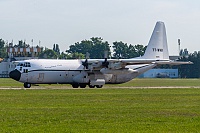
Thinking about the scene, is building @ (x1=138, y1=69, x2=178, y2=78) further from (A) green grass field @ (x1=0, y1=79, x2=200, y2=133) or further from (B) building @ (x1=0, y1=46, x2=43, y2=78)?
(A) green grass field @ (x1=0, y1=79, x2=200, y2=133)

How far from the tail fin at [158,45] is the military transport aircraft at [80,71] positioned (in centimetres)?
392

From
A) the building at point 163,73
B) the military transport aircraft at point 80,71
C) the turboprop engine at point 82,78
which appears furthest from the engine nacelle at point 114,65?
the building at point 163,73

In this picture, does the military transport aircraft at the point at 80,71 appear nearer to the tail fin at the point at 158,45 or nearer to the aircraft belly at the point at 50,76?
the aircraft belly at the point at 50,76

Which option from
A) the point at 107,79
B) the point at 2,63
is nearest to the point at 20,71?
the point at 107,79

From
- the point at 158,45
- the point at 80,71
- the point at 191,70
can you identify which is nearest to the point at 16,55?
the point at 191,70

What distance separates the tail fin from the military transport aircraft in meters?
3.92

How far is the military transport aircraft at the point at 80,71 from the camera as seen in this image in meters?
60.5

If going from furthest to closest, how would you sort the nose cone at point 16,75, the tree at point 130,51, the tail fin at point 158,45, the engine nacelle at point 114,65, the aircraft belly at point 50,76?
the tree at point 130,51 → the tail fin at point 158,45 → the engine nacelle at point 114,65 → the aircraft belly at point 50,76 → the nose cone at point 16,75

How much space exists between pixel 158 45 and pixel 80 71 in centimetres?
1430

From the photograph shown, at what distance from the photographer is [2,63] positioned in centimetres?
15612

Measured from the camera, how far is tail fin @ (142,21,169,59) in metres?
72.0

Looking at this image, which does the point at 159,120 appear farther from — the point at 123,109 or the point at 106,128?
the point at 123,109

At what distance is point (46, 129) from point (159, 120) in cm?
556

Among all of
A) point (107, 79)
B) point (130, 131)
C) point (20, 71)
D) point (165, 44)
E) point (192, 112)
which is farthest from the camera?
point (165, 44)
